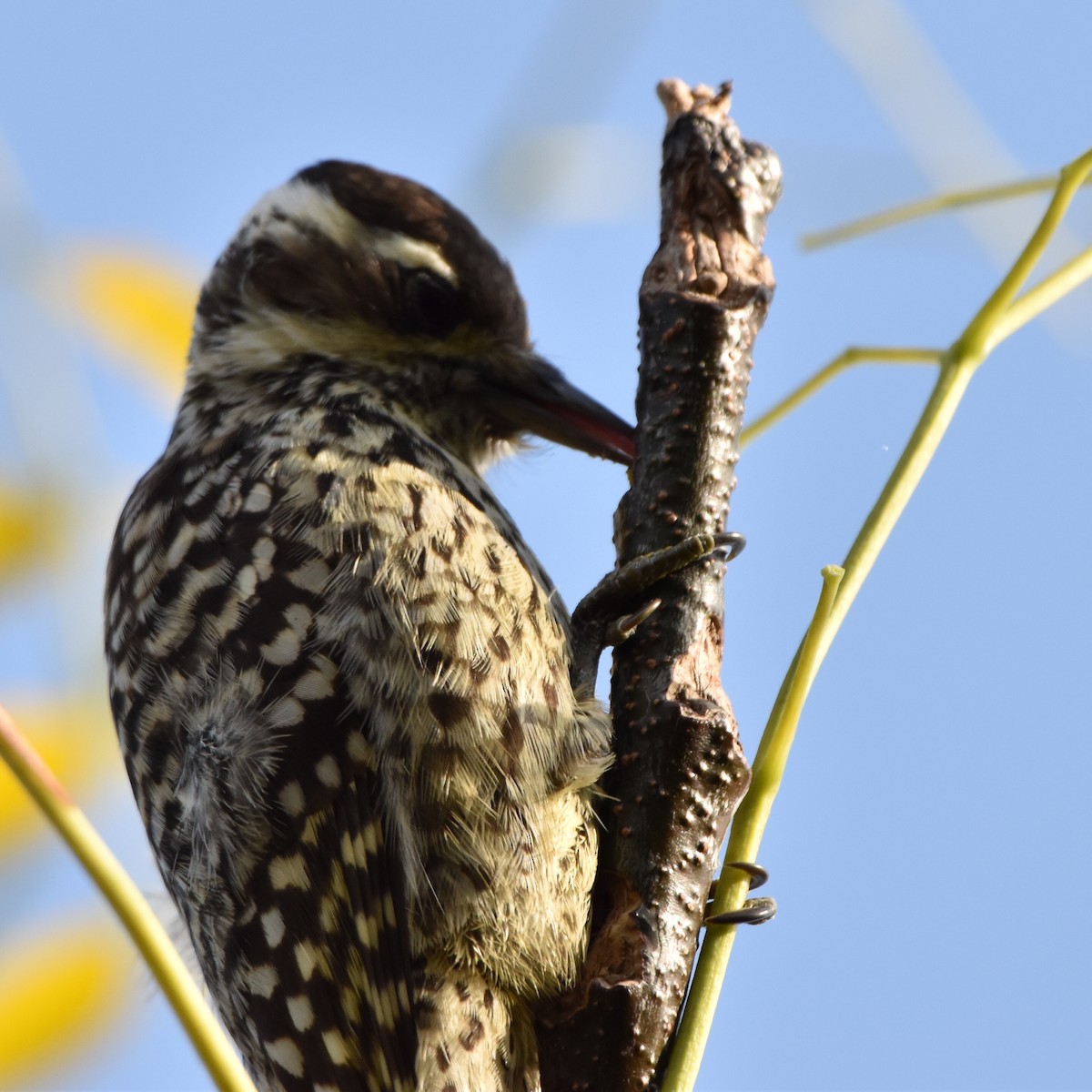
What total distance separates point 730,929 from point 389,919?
1.74ft

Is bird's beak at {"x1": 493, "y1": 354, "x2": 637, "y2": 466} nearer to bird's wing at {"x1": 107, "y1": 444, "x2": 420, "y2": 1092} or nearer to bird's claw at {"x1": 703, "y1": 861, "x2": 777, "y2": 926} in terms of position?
A: bird's wing at {"x1": 107, "y1": 444, "x2": 420, "y2": 1092}

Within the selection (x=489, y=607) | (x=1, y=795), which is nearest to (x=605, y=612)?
(x=489, y=607)

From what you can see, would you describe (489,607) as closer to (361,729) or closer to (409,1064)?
(361,729)

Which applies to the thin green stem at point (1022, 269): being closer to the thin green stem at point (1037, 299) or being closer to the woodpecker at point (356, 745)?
the thin green stem at point (1037, 299)

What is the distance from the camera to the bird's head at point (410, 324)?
2.95 metres

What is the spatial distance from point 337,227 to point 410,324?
307 mm

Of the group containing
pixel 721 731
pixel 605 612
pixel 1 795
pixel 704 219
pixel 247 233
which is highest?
pixel 247 233

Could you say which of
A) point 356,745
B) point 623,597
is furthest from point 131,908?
point 623,597

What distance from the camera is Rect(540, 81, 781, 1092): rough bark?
1900 millimetres

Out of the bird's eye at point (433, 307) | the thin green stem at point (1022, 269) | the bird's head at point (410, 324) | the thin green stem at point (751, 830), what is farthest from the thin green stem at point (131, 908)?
the bird's eye at point (433, 307)

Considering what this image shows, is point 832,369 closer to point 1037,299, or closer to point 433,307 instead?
point 1037,299

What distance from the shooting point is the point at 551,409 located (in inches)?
116

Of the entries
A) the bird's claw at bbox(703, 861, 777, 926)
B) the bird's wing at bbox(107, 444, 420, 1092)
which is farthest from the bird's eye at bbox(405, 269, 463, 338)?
the bird's claw at bbox(703, 861, 777, 926)

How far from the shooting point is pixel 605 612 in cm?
223
